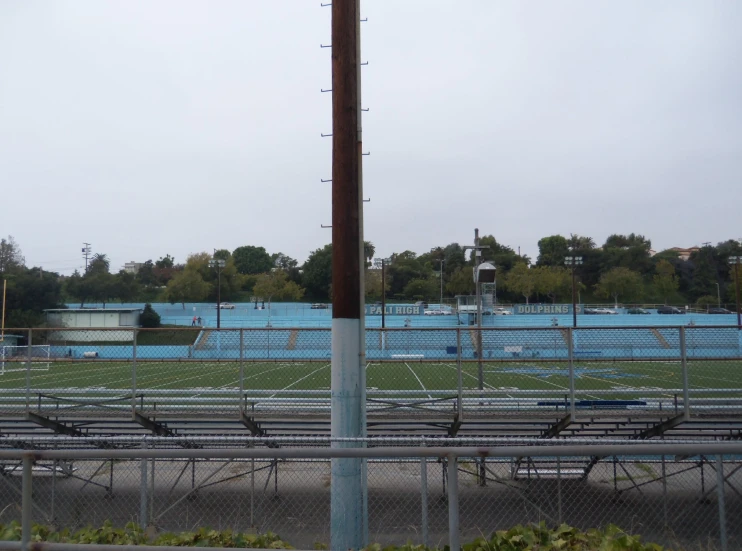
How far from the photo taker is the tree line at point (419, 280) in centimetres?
4206

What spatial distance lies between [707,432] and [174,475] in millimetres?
10648

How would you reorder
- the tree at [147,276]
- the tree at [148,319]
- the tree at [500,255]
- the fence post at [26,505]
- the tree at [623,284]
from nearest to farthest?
the fence post at [26,505] → the tree at [148,319] → the tree at [623,284] → the tree at [147,276] → the tree at [500,255]

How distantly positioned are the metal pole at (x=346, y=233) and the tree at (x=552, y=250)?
72.1m

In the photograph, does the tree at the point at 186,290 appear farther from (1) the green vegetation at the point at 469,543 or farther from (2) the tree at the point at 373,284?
(1) the green vegetation at the point at 469,543

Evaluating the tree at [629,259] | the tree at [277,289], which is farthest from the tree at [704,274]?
the tree at [277,289]

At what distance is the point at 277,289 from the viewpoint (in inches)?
2304

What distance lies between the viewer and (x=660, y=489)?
10.8 meters

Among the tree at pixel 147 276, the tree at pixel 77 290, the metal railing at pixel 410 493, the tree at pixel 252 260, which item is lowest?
the metal railing at pixel 410 493

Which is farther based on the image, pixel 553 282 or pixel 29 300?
pixel 553 282

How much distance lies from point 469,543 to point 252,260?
88.8 meters

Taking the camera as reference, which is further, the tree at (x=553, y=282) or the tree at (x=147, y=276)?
the tree at (x=147, y=276)

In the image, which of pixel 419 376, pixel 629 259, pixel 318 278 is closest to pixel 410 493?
pixel 419 376

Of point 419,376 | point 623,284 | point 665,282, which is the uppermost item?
point 665,282

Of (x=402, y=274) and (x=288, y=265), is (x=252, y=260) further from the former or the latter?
(x=402, y=274)
